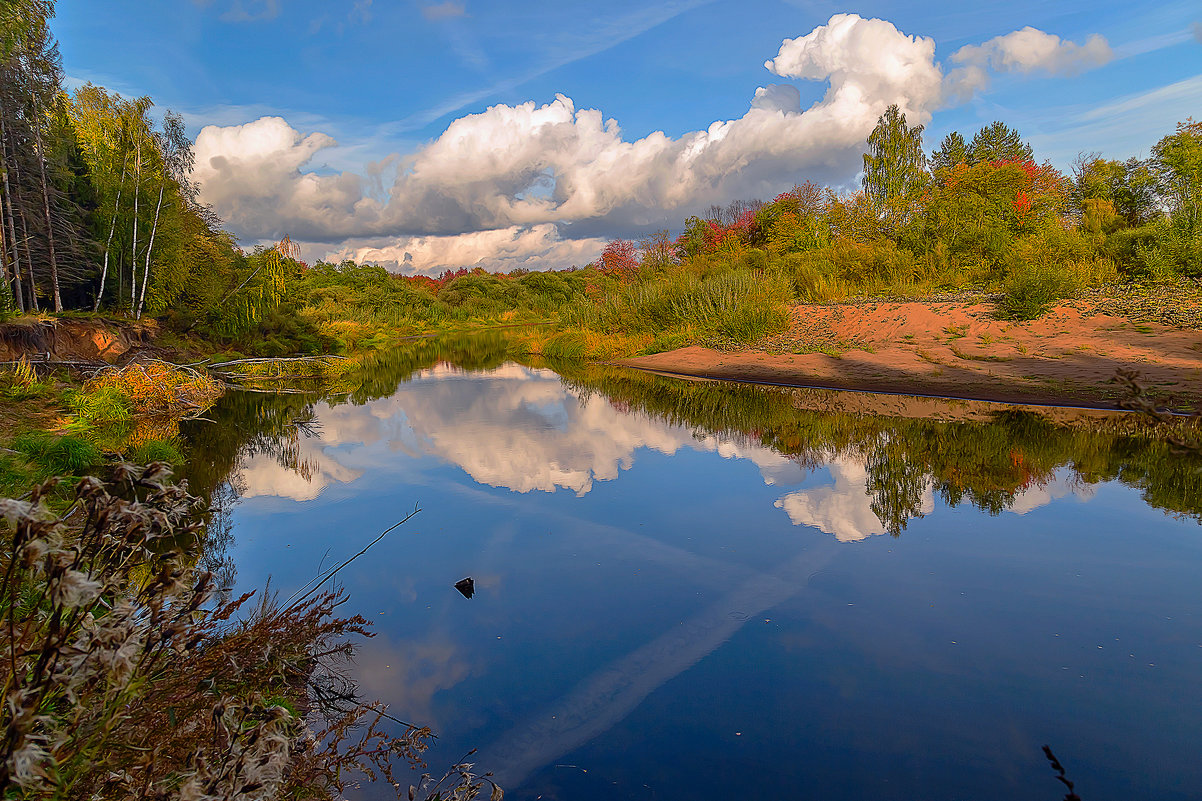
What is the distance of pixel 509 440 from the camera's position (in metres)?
10.3

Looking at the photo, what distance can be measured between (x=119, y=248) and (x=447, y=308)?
1456 inches

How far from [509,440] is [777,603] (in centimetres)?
645

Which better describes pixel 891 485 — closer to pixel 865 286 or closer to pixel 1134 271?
pixel 1134 271

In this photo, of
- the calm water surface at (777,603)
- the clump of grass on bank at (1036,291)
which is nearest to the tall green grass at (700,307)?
the clump of grass on bank at (1036,291)

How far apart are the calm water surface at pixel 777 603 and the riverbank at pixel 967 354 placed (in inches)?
104

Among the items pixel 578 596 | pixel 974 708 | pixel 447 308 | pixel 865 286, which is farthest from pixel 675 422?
pixel 447 308

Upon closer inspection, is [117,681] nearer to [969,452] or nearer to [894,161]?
[969,452]

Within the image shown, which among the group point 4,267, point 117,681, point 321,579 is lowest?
point 321,579

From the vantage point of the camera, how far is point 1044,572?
15.7 ft

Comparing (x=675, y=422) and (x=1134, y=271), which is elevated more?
(x=1134, y=271)

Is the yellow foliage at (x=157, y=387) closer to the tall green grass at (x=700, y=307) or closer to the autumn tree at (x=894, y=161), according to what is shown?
the tall green grass at (x=700, y=307)

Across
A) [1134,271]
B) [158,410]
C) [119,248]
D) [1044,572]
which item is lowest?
[1044,572]

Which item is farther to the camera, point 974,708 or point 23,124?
point 23,124

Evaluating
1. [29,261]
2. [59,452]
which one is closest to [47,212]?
[29,261]
